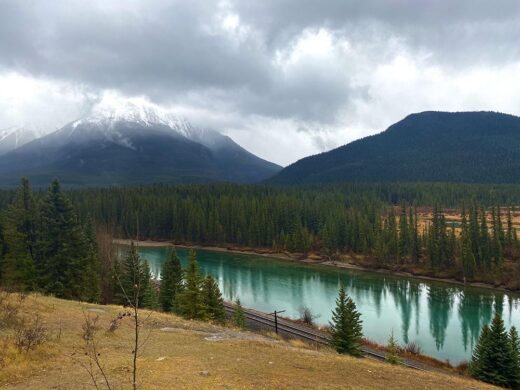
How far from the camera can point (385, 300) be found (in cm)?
7025

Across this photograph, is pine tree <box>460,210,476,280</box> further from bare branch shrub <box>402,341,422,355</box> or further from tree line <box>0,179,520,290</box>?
bare branch shrub <box>402,341,422,355</box>

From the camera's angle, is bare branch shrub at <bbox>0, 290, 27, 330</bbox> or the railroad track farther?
the railroad track

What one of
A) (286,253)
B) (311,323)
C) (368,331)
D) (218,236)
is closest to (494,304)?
(368,331)

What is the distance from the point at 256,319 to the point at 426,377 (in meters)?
34.2

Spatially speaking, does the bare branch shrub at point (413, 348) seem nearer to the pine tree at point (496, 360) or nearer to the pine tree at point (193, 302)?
the pine tree at point (496, 360)

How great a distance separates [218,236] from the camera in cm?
13438

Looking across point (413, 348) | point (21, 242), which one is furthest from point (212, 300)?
point (413, 348)

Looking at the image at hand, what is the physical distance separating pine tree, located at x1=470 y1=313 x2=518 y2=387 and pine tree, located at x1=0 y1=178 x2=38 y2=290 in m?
38.8

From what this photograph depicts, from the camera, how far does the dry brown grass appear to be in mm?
13672

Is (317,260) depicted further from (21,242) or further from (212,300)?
(21,242)

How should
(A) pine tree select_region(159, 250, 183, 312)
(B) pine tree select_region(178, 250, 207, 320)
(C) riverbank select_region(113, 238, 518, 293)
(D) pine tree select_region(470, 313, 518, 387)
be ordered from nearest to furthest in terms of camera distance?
1. (D) pine tree select_region(470, 313, 518, 387)
2. (B) pine tree select_region(178, 250, 207, 320)
3. (A) pine tree select_region(159, 250, 183, 312)
4. (C) riverbank select_region(113, 238, 518, 293)

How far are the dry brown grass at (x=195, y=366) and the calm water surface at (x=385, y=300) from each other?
32176mm

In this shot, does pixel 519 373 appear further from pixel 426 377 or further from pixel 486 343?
pixel 426 377

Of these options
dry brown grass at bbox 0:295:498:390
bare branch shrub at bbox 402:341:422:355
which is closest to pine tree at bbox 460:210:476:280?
bare branch shrub at bbox 402:341:422:355
